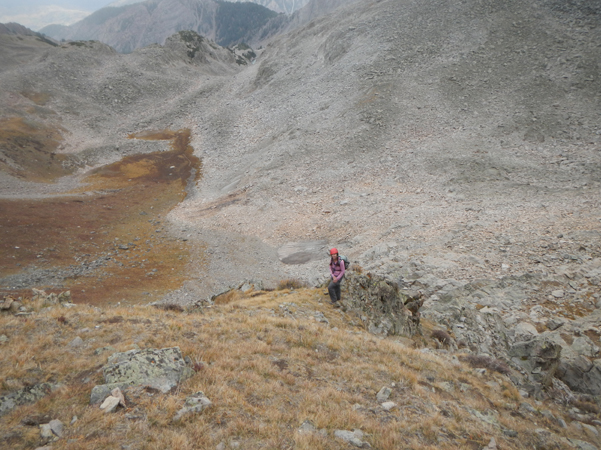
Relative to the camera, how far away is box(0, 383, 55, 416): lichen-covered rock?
6590 mm

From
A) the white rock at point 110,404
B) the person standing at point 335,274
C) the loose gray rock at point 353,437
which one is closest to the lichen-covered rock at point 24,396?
the white rock at point 110,404

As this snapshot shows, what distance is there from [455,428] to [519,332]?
32.3ft

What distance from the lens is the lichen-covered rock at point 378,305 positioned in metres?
14.8

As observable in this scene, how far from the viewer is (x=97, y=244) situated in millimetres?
30250

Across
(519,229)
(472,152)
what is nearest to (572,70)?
(472,152)

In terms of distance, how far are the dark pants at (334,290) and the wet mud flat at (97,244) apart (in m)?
13.3

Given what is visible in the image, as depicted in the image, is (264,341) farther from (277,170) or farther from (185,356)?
(277,170)

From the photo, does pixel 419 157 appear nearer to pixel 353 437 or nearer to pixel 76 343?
pixel 353 437

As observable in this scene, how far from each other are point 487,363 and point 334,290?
6.73 meters

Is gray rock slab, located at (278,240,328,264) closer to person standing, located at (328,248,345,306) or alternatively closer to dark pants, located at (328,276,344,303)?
dark pants, located at (328,276,344,303)

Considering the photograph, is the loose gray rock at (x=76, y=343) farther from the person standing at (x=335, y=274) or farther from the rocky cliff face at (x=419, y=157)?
the rocky cliff face at (x=419, y=157)

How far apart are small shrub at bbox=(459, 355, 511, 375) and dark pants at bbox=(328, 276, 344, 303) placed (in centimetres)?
575

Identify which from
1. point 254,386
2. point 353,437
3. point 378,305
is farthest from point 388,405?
point 378,305

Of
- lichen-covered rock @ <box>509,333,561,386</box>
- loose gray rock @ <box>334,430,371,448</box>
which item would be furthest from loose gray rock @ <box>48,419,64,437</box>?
lichen-covered rock @ <box>509,333,561,386</box>
